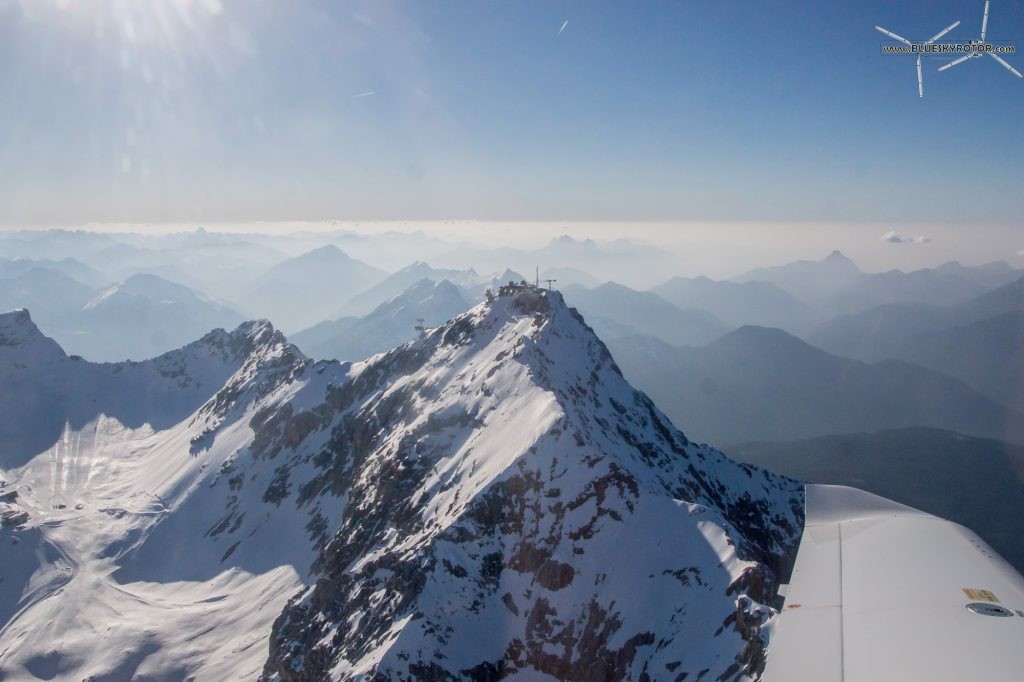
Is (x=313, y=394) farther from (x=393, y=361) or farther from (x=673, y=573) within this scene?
(x=673, y=573)

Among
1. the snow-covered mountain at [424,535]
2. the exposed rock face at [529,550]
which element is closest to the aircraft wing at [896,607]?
the snow-covered mountain at [424,535]

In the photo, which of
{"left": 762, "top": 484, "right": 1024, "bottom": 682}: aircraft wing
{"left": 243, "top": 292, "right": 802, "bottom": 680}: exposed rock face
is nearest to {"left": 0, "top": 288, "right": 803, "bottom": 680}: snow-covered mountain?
{"left": 243, "top": 292, "right": 802, "bottom": 680}: exposed rock face

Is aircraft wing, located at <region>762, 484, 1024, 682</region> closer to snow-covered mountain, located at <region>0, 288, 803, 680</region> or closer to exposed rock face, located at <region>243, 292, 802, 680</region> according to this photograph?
snow-covered mountain, located at <region>0, 288, 803, 680</region>

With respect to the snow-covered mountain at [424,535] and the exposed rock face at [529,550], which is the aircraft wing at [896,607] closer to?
the snow-covered mountain at [424,535]

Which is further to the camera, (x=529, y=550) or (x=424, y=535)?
(x=424, y=535)

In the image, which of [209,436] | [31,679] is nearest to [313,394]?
[209,436]

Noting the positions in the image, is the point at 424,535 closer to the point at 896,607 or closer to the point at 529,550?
the point at 529,550

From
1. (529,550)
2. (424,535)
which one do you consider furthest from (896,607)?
(424,535)
